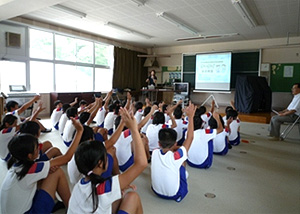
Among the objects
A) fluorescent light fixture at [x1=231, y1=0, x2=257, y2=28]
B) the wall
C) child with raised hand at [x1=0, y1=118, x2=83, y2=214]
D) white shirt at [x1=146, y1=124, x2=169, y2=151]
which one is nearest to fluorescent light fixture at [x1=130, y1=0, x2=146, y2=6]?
fluorescent light fixture at [x1=231, y1=0, x2=257, y2=28]

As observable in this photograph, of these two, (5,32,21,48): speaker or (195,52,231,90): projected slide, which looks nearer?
(5,32,21,48): speaker

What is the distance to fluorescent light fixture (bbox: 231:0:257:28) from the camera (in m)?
4.72

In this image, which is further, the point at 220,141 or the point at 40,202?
the point at 220,141

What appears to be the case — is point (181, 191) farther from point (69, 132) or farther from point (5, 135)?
point (5, 135)

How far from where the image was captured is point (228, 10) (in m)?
5.31

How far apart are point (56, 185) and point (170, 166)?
2.88 feet

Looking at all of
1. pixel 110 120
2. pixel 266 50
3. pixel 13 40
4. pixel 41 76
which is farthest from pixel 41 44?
pixel 266 50

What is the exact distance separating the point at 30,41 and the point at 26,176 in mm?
6372

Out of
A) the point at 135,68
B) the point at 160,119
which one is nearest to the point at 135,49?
the point at 135,68

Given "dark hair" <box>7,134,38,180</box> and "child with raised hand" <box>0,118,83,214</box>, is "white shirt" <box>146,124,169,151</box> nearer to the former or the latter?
"child with raised hand" <box>0,118,83,214</box>

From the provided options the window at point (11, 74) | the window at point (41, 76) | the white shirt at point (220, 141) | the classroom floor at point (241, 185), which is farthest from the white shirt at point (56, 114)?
the white shirt at point (220, 141)

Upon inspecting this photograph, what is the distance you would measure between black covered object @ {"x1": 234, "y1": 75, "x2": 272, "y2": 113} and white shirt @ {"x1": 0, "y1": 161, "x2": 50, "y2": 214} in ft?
20.4

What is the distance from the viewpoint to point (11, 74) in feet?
20.0

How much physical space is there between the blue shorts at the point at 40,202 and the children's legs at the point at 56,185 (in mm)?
29
